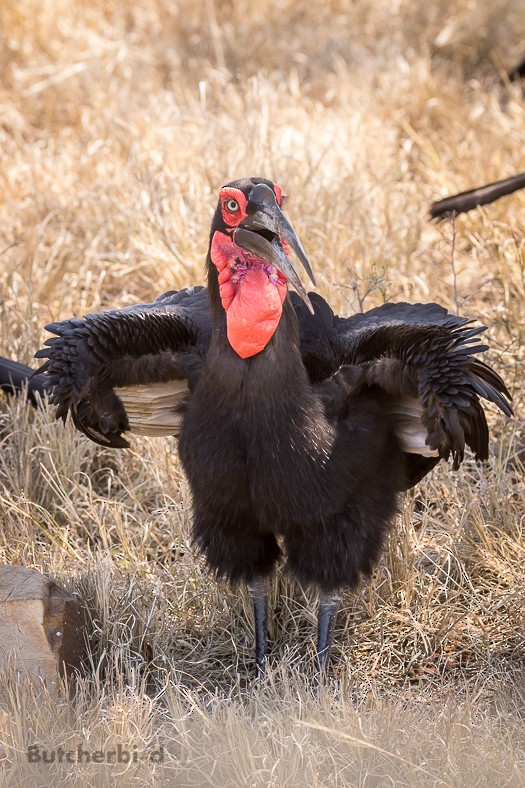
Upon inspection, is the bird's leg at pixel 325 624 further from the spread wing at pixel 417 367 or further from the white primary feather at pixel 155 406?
the white primary feather at pixel 155 406

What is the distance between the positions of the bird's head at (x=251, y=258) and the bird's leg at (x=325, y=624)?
87cm

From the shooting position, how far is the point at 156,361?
11.0ft

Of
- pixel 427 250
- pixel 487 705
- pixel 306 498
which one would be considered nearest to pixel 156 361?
pixel 306 498

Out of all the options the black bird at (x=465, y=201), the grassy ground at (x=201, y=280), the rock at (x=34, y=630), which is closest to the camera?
the grassy ground at (x=201, y=280)

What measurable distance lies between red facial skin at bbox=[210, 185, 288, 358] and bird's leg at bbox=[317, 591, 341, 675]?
87cm

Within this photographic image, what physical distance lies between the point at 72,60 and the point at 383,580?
15.7 ft

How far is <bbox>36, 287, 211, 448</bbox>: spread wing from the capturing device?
3.17 meters

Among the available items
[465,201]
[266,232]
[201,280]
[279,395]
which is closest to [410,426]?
[279,395]

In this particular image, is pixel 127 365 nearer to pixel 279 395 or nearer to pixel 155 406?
pixel 155 406

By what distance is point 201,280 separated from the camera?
501cm

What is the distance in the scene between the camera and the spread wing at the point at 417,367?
295 centimetres

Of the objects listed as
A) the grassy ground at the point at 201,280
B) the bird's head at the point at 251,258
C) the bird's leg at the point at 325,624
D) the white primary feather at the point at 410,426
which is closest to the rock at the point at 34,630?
the grassy ground at the point at 201,280

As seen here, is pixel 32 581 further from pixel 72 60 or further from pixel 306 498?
pixel 72 60

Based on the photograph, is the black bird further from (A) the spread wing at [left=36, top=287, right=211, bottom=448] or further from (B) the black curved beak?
(B) the black curved beak
